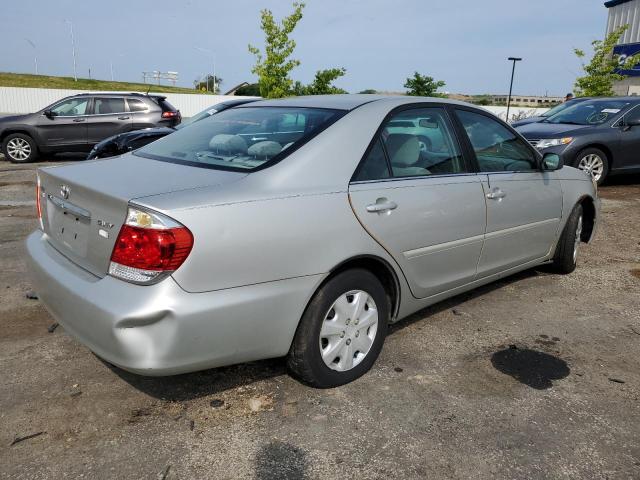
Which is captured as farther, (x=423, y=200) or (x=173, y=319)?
(x=423, y=200)

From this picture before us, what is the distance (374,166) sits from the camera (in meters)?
3.03

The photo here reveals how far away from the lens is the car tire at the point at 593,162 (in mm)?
8867

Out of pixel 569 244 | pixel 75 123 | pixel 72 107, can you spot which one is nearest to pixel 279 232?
pixel 569 244

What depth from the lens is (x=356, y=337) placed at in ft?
9.81

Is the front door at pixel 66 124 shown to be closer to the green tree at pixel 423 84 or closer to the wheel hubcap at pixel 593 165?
the wheel hubcap at pixel 593 165

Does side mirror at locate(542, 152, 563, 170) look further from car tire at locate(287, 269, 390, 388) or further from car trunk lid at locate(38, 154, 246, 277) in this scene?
car trunk lid at locate(38, 154, 246, 277)

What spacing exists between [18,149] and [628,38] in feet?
104

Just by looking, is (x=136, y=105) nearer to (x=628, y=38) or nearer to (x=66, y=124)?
(x=66, y=124)

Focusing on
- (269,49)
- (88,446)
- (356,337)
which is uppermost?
(269,49)

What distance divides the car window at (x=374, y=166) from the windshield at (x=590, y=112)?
7578 millimetres

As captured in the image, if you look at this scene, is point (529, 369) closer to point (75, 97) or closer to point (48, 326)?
point (48, 326)

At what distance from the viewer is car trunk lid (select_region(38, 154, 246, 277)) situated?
245 cm

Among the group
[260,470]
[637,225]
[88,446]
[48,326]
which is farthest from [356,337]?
[637,225]

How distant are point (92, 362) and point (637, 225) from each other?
6.82m
